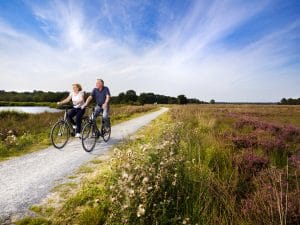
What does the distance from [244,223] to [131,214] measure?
5.73 feet

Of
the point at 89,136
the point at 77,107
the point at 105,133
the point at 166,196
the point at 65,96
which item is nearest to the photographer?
the point at 166,196

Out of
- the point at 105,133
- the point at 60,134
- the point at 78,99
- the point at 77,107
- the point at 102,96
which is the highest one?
the point at 102,96

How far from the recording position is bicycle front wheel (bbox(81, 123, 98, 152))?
9359 millimetres

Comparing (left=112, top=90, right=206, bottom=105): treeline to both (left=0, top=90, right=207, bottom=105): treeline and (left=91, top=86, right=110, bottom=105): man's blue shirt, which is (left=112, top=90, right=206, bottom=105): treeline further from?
(left=91, top=86, right=110, bottom=105): man's blue shirt

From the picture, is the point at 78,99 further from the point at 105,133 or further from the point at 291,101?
the point at 291,101

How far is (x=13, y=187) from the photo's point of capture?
5.45 m

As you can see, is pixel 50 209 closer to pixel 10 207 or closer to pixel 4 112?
pixel 10 207

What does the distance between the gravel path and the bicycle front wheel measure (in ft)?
0.70

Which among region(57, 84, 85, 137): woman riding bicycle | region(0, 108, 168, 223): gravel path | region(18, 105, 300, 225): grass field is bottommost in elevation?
region(0, 108, 168, 223): gravel path

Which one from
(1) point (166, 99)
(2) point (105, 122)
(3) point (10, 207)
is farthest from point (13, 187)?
(1) point (166, 99)

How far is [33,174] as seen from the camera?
6.40 metres

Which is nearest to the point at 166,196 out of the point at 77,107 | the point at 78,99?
the point at 77,107

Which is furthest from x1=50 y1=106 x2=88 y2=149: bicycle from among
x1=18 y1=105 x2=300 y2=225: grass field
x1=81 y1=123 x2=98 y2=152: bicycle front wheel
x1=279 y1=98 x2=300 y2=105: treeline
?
x1=279 y1=98 x2=300 y2=105: treeline

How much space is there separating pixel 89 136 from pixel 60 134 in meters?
1.07
